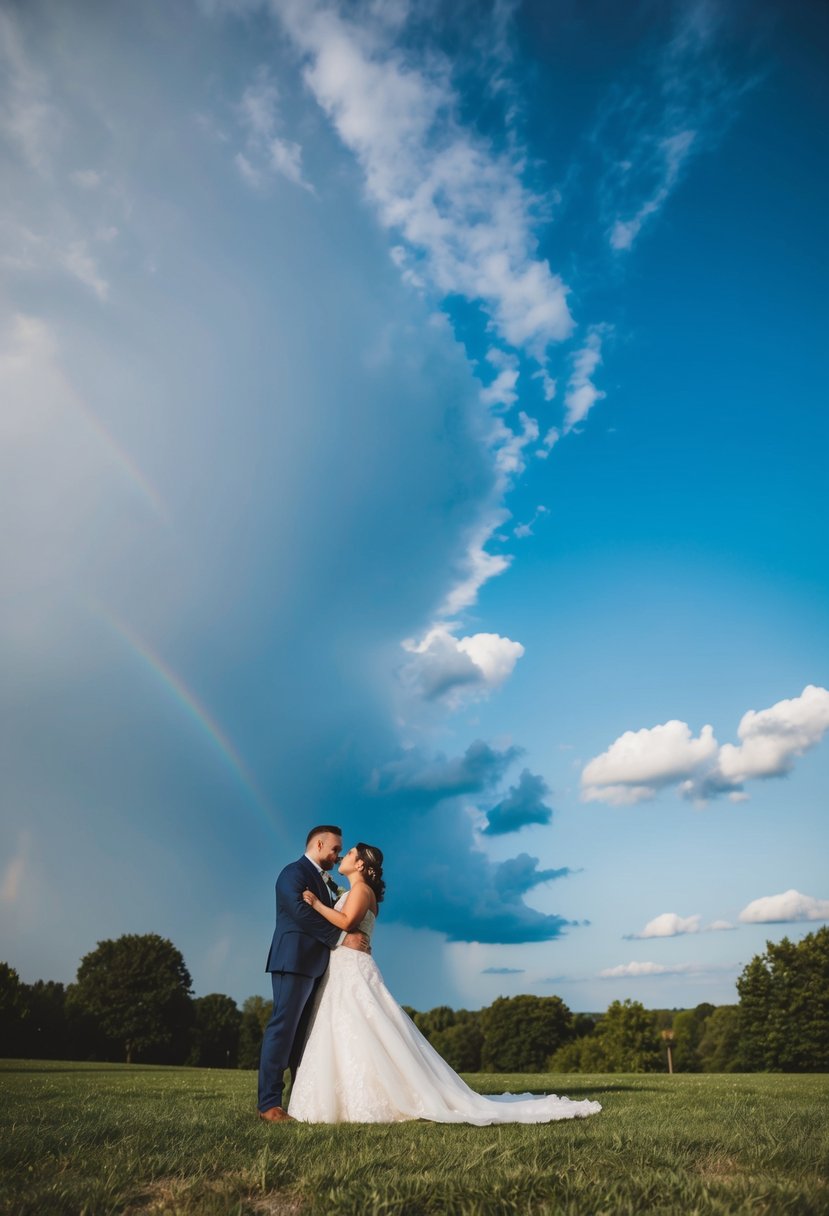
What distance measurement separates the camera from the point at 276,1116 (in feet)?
26.4

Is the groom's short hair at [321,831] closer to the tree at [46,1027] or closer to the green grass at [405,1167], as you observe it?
the green grass at [405,1167]

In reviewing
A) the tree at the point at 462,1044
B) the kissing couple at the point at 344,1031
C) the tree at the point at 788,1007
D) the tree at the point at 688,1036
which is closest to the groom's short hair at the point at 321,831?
the kissing couple at the point at 344,1031

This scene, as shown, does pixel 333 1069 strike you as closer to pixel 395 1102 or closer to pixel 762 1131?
pixel 395 1102

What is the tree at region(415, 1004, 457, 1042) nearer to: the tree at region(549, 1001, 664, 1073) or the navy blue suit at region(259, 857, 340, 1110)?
the tree at region(549, 1001, 664, 1073)

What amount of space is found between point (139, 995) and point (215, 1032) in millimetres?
12551

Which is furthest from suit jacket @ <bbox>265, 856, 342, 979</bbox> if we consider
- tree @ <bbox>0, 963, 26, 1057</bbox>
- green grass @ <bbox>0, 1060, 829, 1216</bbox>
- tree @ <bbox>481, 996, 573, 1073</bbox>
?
tree @ <bbox>481, 996, 573, 1073</bbox>

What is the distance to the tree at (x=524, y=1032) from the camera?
89.4 m

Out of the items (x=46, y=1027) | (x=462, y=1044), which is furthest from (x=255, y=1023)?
(x=462, y=1044)

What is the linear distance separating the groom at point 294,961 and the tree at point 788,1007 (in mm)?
64084

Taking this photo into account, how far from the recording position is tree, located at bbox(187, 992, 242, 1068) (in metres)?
73.1

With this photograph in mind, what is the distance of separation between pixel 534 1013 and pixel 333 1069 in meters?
92.8

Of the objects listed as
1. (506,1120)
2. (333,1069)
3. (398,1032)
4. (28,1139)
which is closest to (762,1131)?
(506,1120)

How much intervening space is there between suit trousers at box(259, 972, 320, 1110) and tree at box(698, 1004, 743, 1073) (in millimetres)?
75996

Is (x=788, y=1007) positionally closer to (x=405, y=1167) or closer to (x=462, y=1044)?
(x=462, y=1044)
